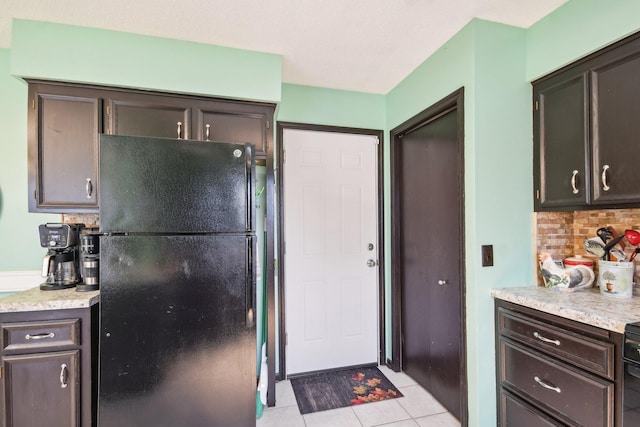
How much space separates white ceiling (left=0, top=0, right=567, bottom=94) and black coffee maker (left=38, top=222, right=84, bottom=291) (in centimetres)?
125

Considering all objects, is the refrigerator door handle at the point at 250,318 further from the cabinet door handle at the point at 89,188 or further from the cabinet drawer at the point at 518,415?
the cabinet drawer at the point at 518,415

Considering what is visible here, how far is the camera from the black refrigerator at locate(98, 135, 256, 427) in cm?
149

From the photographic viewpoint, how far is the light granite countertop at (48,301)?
1.52 m

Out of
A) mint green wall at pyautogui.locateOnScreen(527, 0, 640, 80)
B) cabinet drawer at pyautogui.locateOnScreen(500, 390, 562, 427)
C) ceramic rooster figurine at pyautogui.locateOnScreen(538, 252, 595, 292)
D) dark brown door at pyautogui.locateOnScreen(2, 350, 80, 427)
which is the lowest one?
cabinet drawer at pyautogui.locateOnScreen(500, 390, 562, 427)

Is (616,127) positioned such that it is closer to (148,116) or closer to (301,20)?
(301,20)

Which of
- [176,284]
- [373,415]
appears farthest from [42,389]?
[373,415]

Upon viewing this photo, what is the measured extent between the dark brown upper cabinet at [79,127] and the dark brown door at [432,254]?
1691 mm

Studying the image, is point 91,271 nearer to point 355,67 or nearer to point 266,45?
point 266,45

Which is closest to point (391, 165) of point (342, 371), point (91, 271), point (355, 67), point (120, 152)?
point (355, 67)

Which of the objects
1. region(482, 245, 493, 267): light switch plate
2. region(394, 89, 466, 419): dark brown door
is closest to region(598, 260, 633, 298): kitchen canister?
region(482, 245, 493, 267): light switch plate

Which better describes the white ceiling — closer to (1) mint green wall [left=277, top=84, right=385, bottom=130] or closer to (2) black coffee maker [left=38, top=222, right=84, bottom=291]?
(1) mint green wall [left=277, top=84, right=385, bottom=130]

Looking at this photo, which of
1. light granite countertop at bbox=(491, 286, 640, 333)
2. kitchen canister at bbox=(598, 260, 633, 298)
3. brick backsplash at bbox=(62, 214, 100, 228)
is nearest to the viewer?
light granite countertop at bbox=(491, 286, 640, 333)

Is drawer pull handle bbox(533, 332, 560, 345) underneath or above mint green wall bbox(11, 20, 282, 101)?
underneath

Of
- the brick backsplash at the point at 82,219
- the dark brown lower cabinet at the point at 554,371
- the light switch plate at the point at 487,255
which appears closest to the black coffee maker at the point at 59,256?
the brick backsplash at the point at 82,219
